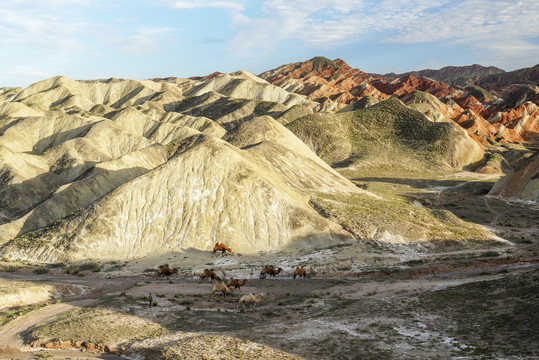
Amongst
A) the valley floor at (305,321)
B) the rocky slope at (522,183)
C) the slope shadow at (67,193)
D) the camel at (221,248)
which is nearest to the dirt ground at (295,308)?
the valley floor at (305,321)

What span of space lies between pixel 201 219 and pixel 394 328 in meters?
32.6

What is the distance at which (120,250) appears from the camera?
52.6 metres

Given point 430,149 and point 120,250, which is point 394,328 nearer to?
point 120,250

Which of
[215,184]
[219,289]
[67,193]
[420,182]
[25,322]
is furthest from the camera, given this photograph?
[420,182]

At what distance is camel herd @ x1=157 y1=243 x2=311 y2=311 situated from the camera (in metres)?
33.6

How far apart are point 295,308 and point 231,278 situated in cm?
718

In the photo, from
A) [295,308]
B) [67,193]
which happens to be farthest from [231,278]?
[67,193]

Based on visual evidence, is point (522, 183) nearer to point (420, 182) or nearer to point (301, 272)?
Result: point (420, 182)

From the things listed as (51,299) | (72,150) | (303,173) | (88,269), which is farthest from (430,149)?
(51,299)

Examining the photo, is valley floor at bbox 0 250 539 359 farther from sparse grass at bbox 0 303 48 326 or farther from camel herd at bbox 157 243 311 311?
camel herd at bbox 157 243 311 311

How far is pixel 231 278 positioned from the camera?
38.3 meters

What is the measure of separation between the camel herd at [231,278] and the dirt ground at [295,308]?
0.73 m

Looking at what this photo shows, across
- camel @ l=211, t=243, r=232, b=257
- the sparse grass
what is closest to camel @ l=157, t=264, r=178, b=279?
camel @ l=211, t=243, r=232, b=257

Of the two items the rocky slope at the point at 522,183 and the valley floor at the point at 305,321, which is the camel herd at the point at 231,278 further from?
the rocky slope at the point at 522,183
